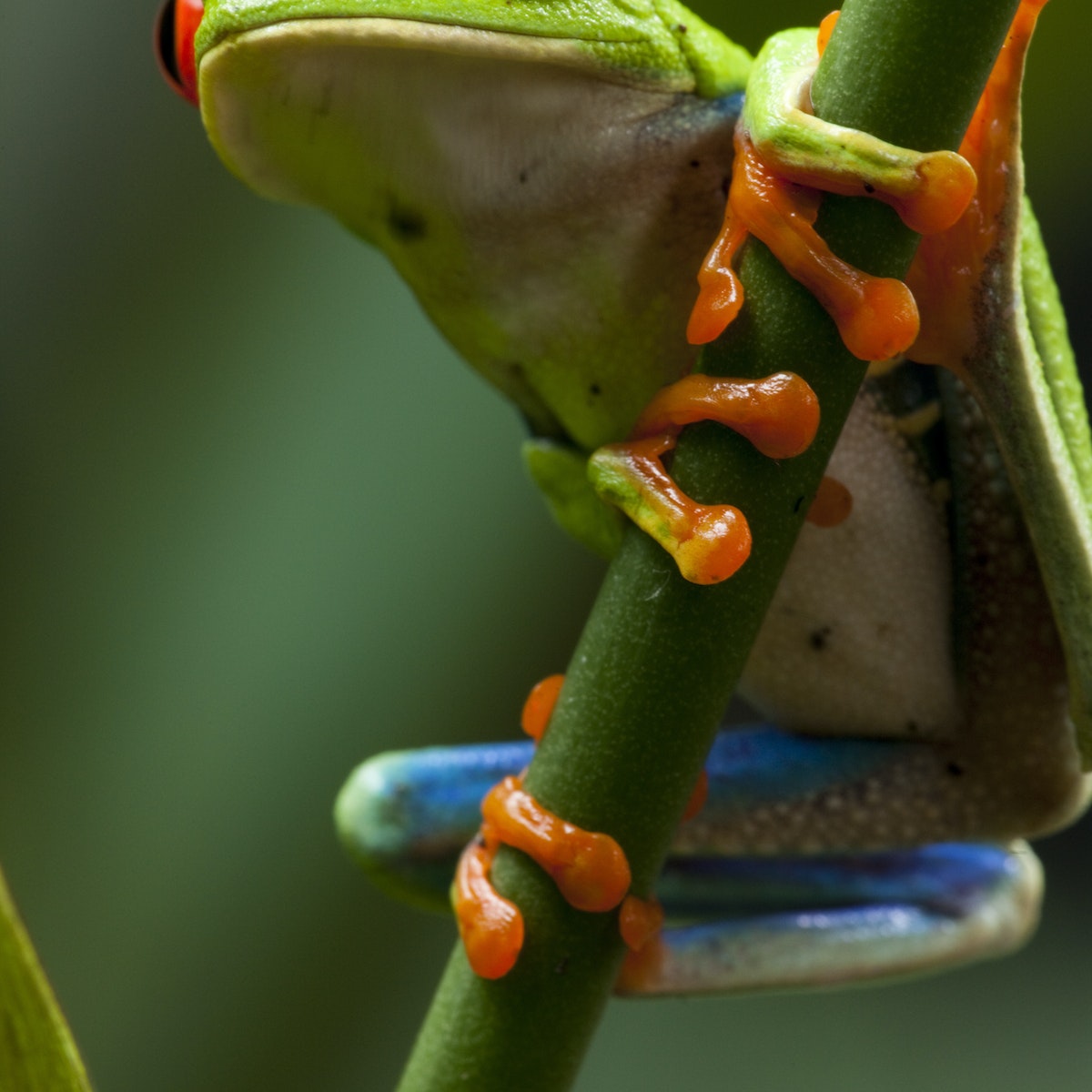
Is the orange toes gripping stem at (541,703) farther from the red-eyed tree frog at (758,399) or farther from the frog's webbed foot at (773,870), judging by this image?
the frog's webbed foot at (773,870)

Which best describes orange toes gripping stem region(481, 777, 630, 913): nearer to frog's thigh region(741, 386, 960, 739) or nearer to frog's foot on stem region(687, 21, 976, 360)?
frog's foot on stem region(687, 21, 976, 360)

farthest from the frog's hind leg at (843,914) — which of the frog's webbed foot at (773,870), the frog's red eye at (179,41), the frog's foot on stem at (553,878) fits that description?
the frog's red eye at (179,41)

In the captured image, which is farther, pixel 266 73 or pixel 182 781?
pixel 182 781

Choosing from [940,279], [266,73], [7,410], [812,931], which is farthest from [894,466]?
[7,410]

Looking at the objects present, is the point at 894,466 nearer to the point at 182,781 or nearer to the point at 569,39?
the point at 569,39

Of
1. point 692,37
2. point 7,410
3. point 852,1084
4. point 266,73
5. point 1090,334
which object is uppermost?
point 692,37

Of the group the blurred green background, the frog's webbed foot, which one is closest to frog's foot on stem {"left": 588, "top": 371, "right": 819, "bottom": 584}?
the frog's webbed foot

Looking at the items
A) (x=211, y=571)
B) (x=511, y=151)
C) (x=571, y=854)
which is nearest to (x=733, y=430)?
(x=571, y=854)
